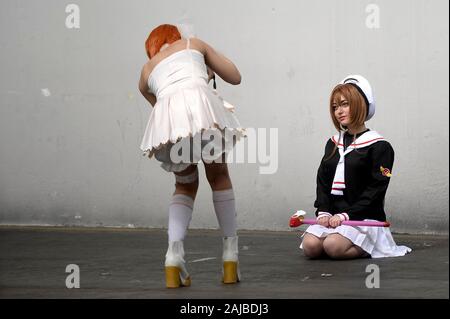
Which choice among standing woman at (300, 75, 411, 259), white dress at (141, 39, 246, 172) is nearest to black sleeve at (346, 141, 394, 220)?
standing woman at (300, 75, 411, 259)

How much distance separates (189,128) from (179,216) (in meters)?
0.48

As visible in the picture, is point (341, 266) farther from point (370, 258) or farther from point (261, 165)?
point (261, 165)

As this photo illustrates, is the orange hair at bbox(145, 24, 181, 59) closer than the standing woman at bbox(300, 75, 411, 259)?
Yes

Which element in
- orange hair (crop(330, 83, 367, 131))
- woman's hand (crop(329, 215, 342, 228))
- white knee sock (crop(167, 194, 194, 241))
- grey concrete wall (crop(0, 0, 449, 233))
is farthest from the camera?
grey concrete wall (crop(0, 0, 449, 233))

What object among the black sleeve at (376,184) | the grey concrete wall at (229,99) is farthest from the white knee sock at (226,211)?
the grey concrete wall at (229,99)

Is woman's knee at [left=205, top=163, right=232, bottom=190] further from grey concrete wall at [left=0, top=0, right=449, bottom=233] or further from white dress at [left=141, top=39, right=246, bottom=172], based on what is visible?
grey concrete wall at [left=0, top=0, right=449, bottom=233]

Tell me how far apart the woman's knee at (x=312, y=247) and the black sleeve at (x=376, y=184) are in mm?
249

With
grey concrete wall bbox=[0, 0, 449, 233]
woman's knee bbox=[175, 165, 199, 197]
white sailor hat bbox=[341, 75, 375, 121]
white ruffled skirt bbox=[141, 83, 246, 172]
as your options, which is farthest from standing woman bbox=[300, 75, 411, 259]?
white ruffled skirt bbox=[141, 83, 246, 172]

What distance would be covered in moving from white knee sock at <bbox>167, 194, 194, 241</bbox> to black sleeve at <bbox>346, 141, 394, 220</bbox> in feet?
4.49

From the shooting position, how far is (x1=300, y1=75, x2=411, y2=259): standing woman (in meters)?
6.78

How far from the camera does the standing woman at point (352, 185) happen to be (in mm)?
6777

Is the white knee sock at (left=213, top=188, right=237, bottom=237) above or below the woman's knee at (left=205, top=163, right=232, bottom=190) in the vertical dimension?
below

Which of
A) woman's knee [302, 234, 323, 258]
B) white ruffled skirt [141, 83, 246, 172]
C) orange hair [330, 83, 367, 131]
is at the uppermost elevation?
orange hair [330, 83, 367, 131]

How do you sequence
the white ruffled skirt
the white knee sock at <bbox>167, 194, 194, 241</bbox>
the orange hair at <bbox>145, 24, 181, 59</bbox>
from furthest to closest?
1. the orange hair at <bbox>145, 24, 181, 59</bbox>
2. the white knee sock at <bbox>167, 194, 194, 241</bbox>
3. the white ruffled skirt
